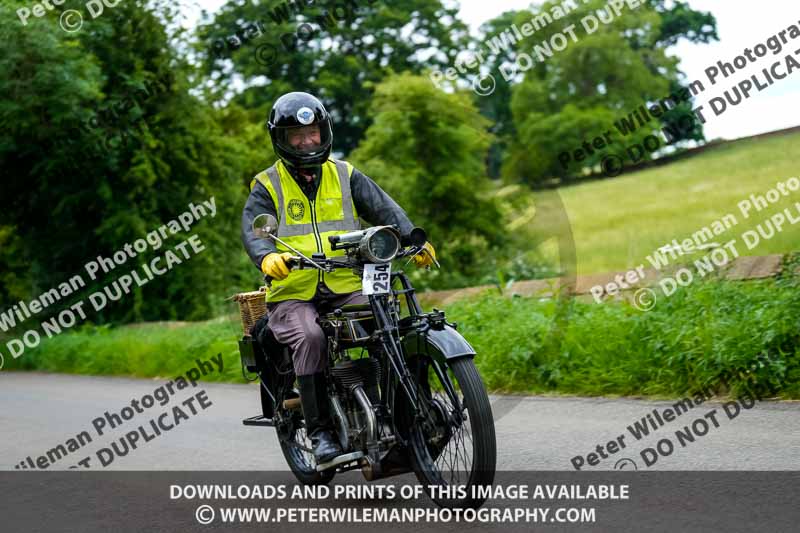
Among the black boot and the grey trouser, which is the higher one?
the grey trouser

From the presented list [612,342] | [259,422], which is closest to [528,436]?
[259,422]

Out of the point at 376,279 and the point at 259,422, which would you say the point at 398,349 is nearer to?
the point at 376,279

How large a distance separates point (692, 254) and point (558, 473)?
19.1ft

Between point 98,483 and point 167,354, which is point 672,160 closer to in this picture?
point 167,354

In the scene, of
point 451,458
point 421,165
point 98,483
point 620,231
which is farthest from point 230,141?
point 451,458

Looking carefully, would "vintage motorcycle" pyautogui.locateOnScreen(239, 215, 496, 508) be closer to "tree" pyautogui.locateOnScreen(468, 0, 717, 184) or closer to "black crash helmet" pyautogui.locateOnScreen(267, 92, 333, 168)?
"black crash helmet" pyautogui.locateOnScreen(267, 92, 333, 168)

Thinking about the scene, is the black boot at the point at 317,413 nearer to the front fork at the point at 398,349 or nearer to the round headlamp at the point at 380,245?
the front fork at the point at 398,349

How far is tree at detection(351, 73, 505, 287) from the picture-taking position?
23312mm

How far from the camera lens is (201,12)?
23.6 meters

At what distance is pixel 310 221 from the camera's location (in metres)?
A: 6.08

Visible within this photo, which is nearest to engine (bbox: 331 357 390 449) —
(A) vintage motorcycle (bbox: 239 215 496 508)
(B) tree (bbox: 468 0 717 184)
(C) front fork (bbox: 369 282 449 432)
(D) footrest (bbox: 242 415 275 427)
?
(A) vintage motorcycle (bbox: 239 215 496 508)

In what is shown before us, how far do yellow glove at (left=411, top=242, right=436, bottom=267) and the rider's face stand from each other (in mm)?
893

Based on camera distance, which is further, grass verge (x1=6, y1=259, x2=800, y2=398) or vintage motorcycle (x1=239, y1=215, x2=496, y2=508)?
grass verge (x1=6, y1=259, x2=800, y2=398)

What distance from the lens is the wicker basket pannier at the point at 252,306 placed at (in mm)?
6805
